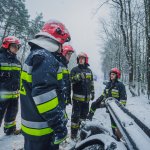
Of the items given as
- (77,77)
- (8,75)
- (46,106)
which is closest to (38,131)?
(46,106)

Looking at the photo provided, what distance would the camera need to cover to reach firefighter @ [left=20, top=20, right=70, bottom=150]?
2.47 m

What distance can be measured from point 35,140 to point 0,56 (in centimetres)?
342

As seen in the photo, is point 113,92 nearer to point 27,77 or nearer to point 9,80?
point 9,80

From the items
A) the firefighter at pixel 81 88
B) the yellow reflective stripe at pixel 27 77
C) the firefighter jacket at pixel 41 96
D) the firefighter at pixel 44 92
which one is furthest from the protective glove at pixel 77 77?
the yellow reflective stripe at pixel 27 77

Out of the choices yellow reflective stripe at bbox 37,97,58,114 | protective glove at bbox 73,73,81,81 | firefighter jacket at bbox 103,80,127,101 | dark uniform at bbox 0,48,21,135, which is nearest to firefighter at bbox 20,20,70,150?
yellow reflective stripe at bbox 37,97,58,114

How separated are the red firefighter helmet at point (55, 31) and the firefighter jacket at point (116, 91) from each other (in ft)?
11.2

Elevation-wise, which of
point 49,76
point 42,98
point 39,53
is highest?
point 39,53

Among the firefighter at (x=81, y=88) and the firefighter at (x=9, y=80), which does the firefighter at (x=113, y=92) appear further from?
the firefighter at (x=9, y=80)

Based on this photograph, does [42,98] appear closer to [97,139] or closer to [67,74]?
[97,139]

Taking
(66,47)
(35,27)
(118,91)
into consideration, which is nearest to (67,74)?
(66,47)

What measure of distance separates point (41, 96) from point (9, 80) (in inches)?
141

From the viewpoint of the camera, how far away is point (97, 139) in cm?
235

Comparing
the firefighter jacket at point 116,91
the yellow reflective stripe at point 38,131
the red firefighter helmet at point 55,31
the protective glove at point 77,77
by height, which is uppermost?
the red firefighter helmet at point 55,31

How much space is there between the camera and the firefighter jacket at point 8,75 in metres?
5.68
